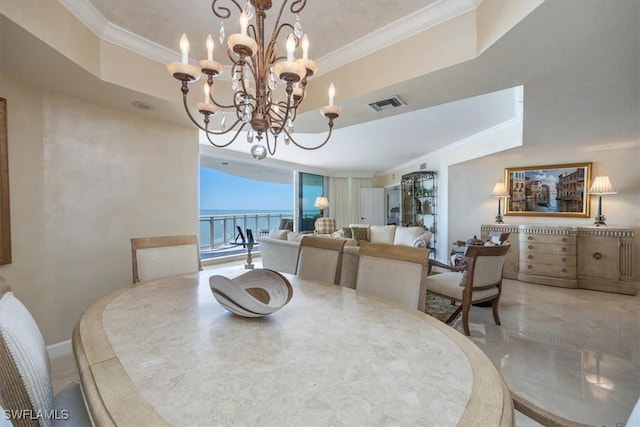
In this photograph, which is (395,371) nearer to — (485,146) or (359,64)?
(359,64)

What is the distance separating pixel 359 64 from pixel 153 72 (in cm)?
157

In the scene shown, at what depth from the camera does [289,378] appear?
2.51 feet

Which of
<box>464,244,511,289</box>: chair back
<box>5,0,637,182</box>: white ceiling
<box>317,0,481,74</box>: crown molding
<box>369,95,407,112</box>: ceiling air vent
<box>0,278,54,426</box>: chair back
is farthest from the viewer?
<box>464,244,511,289</box>: chair back

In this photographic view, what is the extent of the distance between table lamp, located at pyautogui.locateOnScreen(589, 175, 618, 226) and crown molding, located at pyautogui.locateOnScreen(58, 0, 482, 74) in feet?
13.8

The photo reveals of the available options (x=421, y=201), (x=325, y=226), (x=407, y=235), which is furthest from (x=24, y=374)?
(x=421, y=201)

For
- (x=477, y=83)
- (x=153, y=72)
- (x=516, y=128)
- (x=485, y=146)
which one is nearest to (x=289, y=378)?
(x=477, y=83)

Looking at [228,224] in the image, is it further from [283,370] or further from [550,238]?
[283,370]

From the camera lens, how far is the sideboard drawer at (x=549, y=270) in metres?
4.29

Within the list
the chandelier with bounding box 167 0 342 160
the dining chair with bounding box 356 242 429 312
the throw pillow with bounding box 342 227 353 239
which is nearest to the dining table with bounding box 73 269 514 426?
the dining chair with bounding box 356 242 429 312

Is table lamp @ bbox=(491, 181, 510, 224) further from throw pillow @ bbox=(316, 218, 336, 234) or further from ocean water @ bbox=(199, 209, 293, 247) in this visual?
ocean water @ bbox=(199, 209, 293, 247)

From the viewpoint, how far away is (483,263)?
8.85 feet

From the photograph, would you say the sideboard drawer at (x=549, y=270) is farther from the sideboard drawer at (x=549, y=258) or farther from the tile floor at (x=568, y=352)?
the tile floor at (x=568, y=352)

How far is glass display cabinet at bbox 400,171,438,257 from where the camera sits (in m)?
6.36

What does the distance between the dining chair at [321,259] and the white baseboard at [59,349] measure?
2.02m
